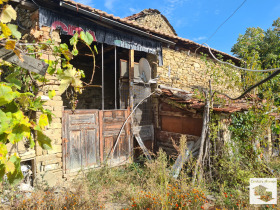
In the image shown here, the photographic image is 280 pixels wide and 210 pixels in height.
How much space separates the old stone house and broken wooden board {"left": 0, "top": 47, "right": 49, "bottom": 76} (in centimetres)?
144

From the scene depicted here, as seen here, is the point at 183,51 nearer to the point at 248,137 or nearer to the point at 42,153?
the point at 248,137

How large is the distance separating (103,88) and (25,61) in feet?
15.3

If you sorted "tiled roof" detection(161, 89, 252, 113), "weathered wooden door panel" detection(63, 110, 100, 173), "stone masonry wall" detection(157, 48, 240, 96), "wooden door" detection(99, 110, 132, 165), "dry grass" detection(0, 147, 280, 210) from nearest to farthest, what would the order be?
"dry grass" detection(0, 147, 280, 210) < "weathered wooden door panel" detection(63, 110, 100, 173) < "tiled roof" detection(161, 89, 252, 113) < "wooden door" detection(99, 110, 132, 165) < "stone masonry wall" detection(157, 48, 240, 96)

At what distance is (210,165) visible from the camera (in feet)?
15.0

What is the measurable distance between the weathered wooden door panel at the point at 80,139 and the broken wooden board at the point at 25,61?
3.30 meters

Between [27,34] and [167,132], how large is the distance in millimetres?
A: 4770

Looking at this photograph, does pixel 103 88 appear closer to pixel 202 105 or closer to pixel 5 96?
pixel 202 105

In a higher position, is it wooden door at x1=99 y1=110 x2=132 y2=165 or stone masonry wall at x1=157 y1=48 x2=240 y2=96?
stone masonry wall at x1=157 y1=48 x2=240 y2=96

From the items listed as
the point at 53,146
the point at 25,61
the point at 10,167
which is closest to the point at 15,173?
the point at 10,167

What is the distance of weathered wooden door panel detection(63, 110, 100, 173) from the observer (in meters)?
4.57

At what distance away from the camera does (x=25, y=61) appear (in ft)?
4.68

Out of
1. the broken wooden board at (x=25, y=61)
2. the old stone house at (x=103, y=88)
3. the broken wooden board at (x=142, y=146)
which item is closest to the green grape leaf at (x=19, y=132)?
the broken wooden board at (x=25, y=61)

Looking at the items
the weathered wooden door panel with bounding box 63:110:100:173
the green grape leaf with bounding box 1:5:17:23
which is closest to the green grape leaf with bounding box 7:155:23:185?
the green grape leaf with bounding box 1:5:17:23

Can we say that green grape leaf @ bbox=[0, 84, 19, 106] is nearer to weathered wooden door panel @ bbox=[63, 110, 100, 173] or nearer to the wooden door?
weathered wooden door panel @ bbox=[63, 110, 100, 173]
